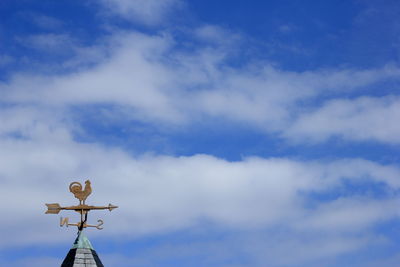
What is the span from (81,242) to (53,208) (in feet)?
6.11

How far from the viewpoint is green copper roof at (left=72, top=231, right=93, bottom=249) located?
21231mm

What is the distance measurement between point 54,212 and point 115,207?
229cm

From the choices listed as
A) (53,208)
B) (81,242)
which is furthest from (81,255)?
(53,208)

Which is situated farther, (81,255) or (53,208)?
(53,208)

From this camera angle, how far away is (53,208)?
22109mm

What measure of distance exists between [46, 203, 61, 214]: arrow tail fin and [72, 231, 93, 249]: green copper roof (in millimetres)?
1322

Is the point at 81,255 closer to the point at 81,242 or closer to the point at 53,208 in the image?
the point at 81,242

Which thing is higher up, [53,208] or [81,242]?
[53,208]

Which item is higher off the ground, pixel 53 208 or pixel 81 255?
pixel 53 208

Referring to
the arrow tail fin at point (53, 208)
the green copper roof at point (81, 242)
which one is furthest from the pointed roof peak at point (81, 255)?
the arrow tail fin at point (53, 208)

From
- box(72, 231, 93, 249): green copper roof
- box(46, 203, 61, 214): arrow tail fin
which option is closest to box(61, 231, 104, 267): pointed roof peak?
box(72, 231, 93, 249): green copper roof

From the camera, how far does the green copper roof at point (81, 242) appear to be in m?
21.2

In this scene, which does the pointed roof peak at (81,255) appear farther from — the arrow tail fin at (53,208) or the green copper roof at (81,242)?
the arrow tail fin at (53,208)

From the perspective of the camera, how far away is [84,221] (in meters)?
21.4
